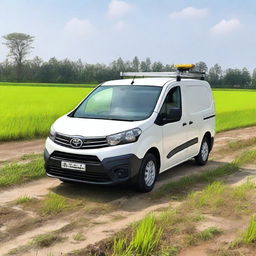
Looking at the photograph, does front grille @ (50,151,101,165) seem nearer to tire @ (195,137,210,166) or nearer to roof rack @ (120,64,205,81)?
roof rack @ (120,64,205,81)

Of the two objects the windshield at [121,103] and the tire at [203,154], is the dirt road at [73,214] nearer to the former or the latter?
the tire at [203,154]

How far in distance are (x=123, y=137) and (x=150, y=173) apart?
0.93m

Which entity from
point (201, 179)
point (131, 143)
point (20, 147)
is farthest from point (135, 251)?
point (20, 147)

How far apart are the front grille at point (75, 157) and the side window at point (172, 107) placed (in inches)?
62.0

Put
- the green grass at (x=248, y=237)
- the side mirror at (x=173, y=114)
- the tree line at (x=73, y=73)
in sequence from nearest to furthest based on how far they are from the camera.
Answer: the green grass at (x=248, y=237), the side mirror at (x=173, y=114), the tree line at (x=73, y=73)

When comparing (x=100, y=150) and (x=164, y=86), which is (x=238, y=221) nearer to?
(x=100, y=150)

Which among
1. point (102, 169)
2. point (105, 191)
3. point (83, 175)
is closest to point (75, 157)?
point (83, 175)

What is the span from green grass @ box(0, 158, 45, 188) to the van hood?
1.28 m

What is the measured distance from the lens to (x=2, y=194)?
6.09 m

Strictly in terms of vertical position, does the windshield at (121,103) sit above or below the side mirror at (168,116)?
above

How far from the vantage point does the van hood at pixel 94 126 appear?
5922 millimetres

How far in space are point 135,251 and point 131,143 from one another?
226 cm

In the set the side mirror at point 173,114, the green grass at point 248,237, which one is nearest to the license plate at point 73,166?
the side mirror at point 173,114

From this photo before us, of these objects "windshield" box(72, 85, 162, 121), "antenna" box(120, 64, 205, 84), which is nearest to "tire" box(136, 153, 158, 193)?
"windshield" box(72, 85, 162, 121)
